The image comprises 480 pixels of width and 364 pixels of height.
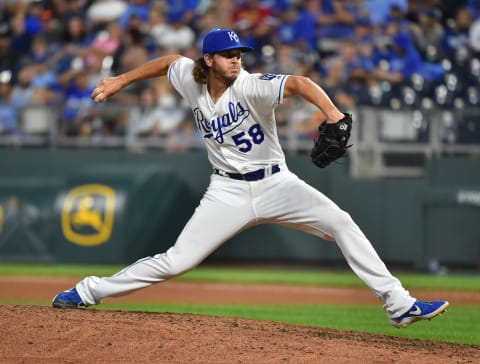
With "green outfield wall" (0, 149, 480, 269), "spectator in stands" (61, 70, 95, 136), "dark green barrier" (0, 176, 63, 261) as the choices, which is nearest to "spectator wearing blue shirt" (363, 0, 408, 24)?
"green outfield wall" (0, 149, 480, 269)

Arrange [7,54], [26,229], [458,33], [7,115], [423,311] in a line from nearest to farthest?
1. [423,311]
2. [26,229]
3. [7,115]
4. [458,33]
5. [7,54]

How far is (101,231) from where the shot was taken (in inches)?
516

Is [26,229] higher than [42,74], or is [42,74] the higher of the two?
[42,74]

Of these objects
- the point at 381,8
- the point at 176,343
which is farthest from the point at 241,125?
the point at 381,8

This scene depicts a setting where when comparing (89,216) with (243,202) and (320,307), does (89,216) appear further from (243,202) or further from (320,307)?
(243,202)

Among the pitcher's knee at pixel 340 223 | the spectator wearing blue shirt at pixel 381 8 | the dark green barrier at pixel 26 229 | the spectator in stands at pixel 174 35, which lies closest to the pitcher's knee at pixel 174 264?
the pitcher's knee at pixel 340 223

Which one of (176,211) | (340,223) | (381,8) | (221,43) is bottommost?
(176,211)

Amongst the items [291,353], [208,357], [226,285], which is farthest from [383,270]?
[226,285]

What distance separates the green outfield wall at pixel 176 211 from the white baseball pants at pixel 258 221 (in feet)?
22.8

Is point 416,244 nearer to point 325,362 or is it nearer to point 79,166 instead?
point 79,166

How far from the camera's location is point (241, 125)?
241 inches

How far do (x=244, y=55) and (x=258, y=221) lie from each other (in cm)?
814

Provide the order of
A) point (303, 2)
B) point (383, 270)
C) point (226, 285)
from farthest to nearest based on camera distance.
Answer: point (303, 2), point (226, 285), point (383, 270)

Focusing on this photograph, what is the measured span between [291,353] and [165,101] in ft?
29.1
